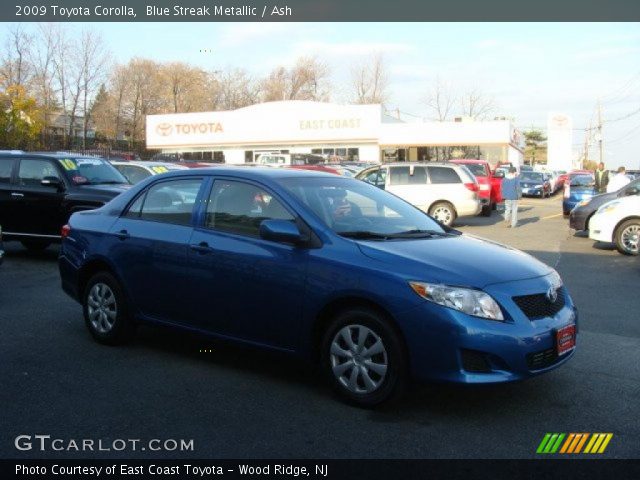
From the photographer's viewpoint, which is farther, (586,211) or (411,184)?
(411,184)

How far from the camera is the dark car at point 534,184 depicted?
36.0 metres

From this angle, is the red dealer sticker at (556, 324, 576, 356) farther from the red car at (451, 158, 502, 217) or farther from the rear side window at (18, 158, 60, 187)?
the red car at (451, 158, 502, 217)

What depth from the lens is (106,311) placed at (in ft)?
21.4

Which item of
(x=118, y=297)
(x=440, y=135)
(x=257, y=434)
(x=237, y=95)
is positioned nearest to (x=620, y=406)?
(x=257, y=434)

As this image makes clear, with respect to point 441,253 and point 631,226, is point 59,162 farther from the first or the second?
point 631,226

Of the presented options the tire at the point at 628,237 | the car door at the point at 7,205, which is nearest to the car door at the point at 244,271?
the car door at the point at 7,205

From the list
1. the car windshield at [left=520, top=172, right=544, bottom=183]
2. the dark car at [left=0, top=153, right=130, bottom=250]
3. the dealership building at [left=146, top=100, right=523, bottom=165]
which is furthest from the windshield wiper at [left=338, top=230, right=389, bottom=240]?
the dealership building at [left=146, top=100, right=523, bottom=165]

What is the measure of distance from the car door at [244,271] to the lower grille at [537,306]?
1.51m

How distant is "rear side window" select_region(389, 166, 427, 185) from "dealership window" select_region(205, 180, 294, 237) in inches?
527

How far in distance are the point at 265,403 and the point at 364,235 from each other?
1.41m

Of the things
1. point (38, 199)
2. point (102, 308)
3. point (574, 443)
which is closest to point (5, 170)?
point (38, 199)

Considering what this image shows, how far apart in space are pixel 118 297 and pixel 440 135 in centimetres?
4282

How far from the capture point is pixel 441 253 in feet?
16.5

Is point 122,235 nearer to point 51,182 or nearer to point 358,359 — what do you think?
point 358,359
